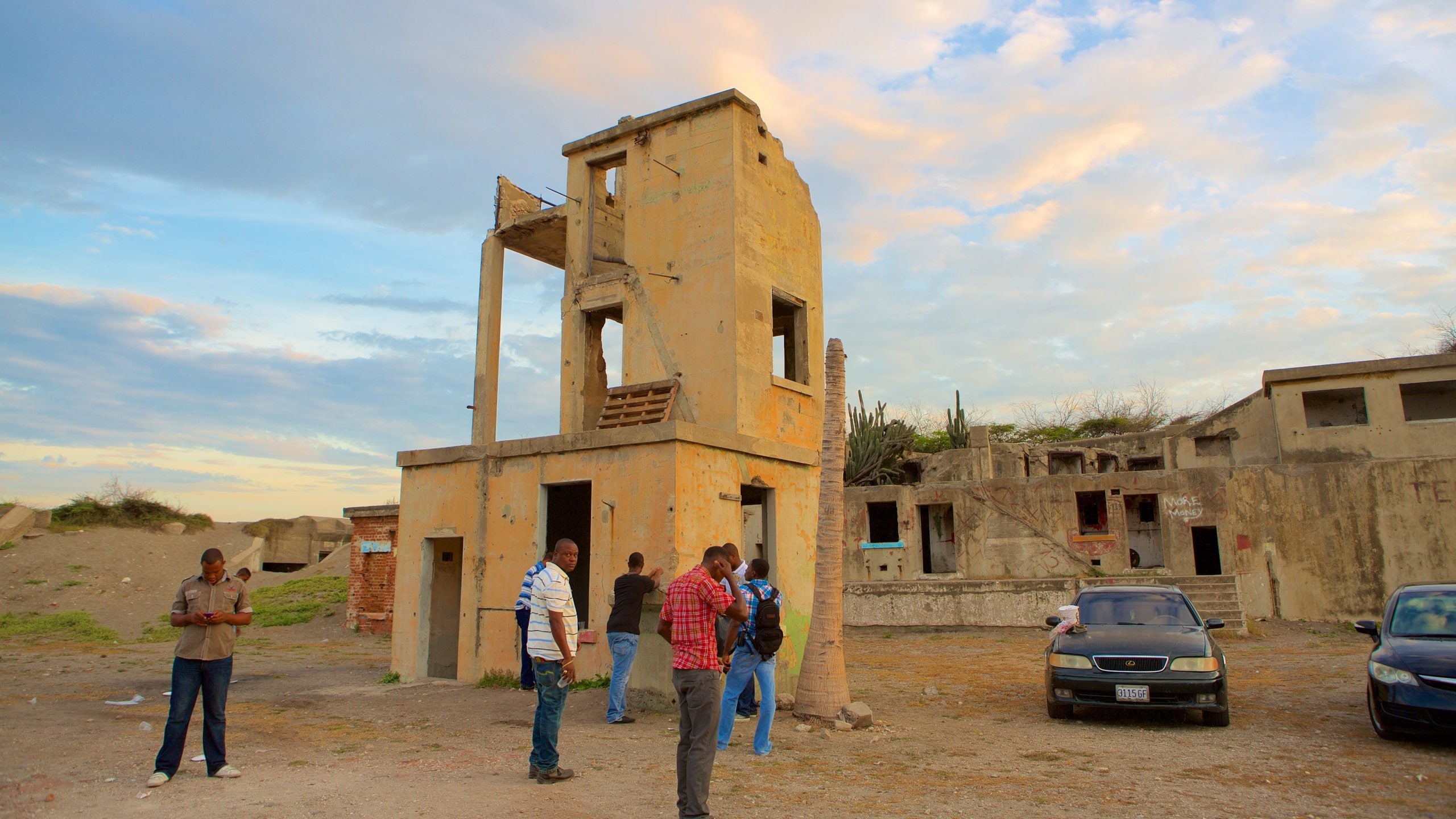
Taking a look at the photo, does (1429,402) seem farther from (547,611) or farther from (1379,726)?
(547,611)

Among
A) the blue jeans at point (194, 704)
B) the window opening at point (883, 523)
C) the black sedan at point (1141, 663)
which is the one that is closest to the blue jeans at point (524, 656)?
the blue jeans at point (194, 704)

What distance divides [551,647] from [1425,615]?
834 centimetres

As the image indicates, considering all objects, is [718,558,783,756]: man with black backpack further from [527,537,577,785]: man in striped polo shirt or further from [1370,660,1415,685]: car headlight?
[1370,660,1415,685]: car headlight

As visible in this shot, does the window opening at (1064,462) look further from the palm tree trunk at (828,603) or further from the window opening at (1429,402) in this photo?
the palm tree trunk at (828,603)

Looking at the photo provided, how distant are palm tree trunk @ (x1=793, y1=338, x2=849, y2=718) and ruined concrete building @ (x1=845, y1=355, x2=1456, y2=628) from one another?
1261 cm

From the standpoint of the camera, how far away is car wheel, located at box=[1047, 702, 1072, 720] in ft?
31.9

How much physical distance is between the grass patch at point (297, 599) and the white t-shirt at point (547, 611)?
18.6m

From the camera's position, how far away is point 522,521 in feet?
39.6

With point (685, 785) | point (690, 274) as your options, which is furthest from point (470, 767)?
point (690, 274)

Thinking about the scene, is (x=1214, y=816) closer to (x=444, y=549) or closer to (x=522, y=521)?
(x=522, y=521)

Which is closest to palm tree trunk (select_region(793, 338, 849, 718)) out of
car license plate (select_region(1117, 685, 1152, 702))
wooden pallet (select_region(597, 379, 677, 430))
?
car license plate (select_region(1117, 685, 1152, 702))

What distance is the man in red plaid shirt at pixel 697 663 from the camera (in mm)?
5473

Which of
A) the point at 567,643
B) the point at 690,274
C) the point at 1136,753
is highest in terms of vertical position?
the point at 690,274

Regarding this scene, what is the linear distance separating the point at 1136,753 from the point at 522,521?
7.89 m
